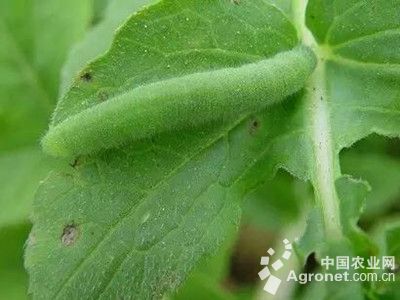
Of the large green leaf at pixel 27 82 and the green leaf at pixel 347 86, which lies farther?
the large green leaf at pixel 27 82

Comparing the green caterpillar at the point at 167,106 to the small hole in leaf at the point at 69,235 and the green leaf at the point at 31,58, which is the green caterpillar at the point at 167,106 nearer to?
the small hole in leaf at the point at 69,235

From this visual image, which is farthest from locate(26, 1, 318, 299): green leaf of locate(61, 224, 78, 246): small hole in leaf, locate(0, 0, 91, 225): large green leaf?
locate(0, 0, 91, 225): large green leaf

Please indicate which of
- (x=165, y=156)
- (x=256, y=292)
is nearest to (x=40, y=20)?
(x=165, y=156)

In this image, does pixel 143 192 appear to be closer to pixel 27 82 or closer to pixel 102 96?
pixel 102 96

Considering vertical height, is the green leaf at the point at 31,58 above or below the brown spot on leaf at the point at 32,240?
above

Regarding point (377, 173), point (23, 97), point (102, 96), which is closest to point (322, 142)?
point (102, 96)

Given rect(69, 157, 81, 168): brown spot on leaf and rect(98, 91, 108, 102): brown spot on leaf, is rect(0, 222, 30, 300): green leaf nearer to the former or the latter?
rect(69, 157, 81, 168): brown spot on leaf

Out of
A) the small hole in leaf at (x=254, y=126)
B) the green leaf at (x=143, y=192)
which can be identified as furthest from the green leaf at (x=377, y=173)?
the green leaf at (x=143, y=192)
